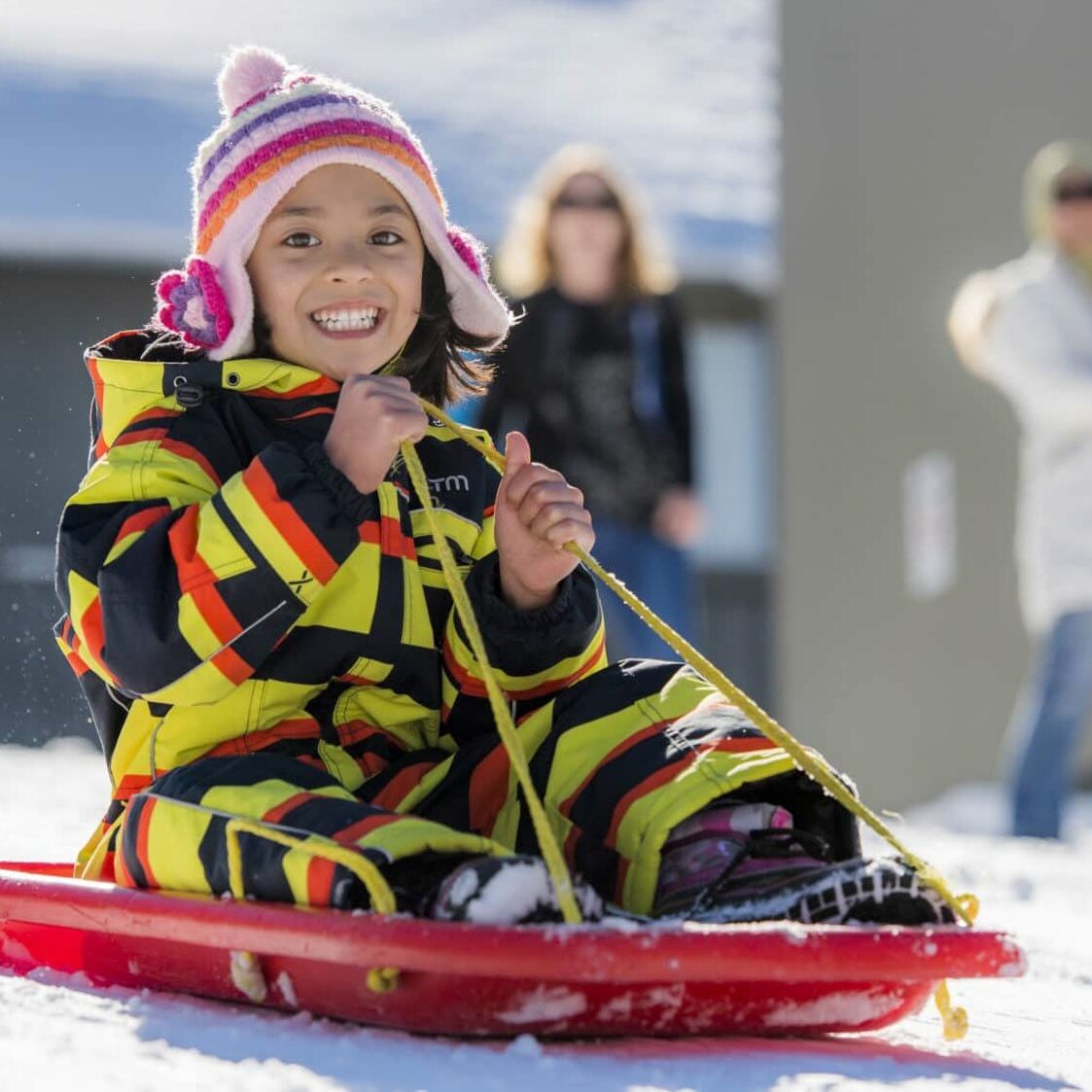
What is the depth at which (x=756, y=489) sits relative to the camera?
6852 mm

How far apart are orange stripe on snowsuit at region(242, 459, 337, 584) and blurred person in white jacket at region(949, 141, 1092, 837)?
115 inches

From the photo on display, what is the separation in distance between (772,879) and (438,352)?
90 cm

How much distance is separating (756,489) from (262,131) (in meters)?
4.81

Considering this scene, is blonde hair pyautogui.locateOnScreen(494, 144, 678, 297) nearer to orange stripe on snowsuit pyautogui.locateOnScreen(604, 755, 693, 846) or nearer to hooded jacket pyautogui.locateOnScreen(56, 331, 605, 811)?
hooded jacket pyautogui.locateOnScreen(56, 331, 605, 811)

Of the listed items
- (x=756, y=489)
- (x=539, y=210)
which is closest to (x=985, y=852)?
(x=539, y=210)

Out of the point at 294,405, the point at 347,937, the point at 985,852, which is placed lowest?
the point at 985,852

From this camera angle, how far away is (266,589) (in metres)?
1.81

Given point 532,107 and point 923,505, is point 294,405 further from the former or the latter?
point 923,505

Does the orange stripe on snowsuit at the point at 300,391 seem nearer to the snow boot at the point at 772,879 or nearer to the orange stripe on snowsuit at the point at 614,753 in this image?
the orange stripe on snowsuit at the point at 614,753

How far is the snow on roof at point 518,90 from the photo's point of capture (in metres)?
3.74

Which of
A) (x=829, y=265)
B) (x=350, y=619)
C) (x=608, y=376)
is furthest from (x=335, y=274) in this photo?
(x=829, y=265)

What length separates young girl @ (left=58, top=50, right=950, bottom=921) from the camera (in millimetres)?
1749

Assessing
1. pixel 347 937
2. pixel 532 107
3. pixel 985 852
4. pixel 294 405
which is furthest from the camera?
pixel 532 107

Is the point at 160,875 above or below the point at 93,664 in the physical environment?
below
